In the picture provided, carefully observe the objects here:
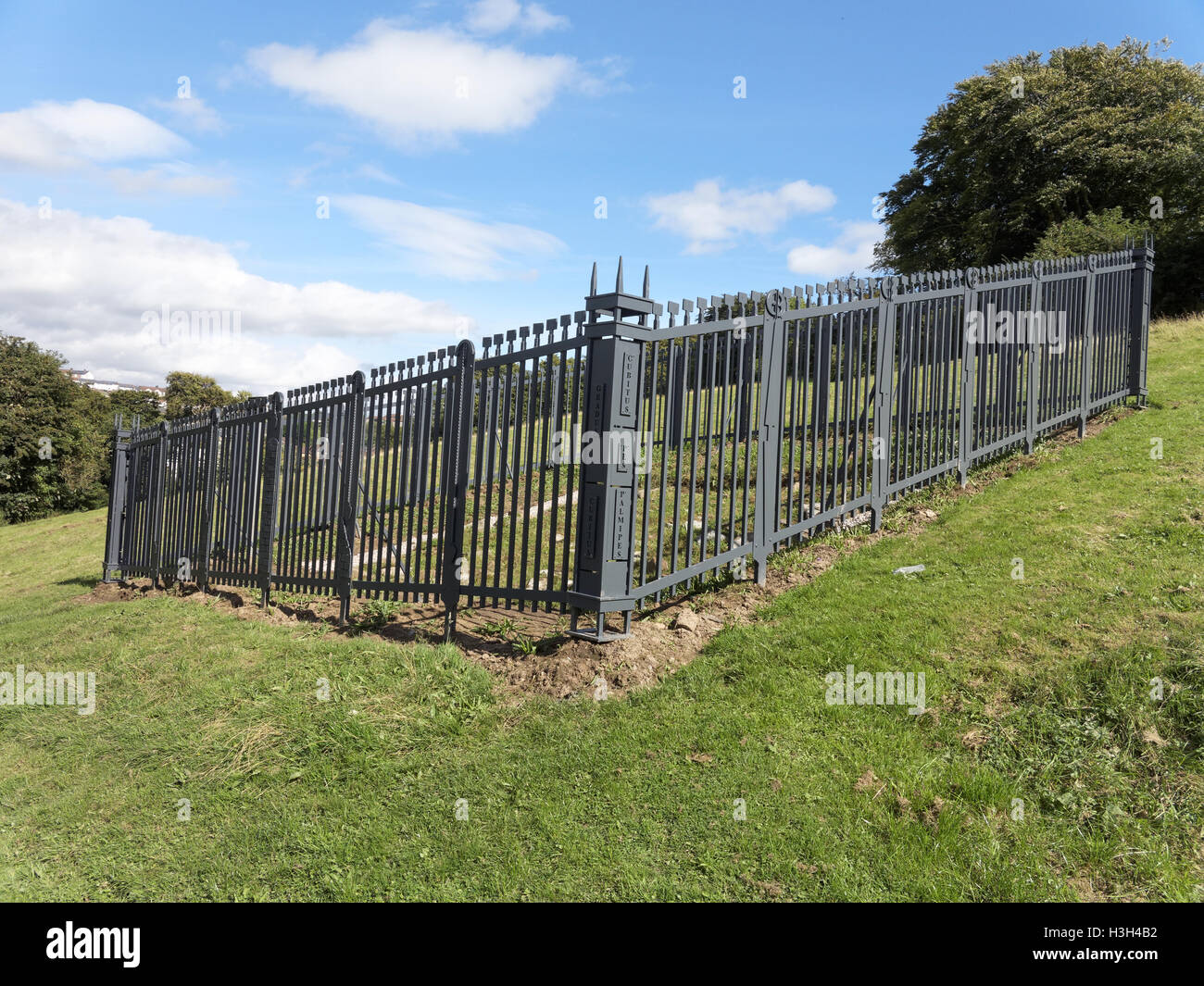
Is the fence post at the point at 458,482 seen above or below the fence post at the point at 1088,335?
below

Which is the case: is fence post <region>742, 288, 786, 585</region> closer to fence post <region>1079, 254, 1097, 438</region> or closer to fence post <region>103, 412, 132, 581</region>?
fence post <region>1079, 254, 1097, 438</region>

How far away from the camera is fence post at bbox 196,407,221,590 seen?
10.5m

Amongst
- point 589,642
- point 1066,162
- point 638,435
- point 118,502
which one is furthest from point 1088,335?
point 1066,162

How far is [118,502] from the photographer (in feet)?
43.8

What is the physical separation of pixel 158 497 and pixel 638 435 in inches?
387

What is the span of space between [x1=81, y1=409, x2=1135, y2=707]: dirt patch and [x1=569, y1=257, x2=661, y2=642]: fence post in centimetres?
28

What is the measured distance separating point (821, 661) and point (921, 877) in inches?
69.8

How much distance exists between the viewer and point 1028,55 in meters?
33.6

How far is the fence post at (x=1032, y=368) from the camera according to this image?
948 centimetres

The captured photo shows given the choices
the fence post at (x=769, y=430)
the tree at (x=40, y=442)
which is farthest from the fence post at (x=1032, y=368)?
the tree at (x=40, y=442)

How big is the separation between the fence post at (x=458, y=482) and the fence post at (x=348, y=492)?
157 centimetres

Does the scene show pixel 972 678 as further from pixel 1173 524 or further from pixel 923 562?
pixel 1173 524

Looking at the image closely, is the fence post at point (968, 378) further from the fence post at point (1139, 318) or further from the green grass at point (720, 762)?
the fence post at point (1139, 318)
